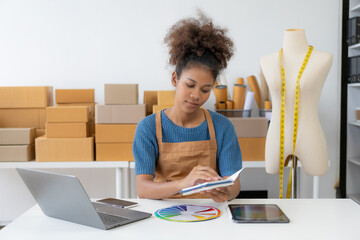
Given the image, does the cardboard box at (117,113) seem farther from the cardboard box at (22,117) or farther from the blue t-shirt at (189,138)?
the blue t-shirt at (189,138)

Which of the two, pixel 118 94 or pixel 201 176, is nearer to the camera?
pixel 201 176

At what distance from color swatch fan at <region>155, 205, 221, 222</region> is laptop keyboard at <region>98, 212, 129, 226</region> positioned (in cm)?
13

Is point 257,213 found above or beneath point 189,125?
beneath

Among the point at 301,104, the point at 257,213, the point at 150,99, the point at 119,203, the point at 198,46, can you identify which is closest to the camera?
the point at 257,213

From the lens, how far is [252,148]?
2.77 m

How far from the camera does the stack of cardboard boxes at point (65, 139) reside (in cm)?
274

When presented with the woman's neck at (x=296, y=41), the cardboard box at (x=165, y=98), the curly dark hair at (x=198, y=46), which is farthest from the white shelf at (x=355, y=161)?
the curly dark hair at (x=198, y=46)

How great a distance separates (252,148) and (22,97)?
64.8 inches

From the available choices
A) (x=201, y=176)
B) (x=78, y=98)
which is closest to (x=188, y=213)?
(x=201, y=176)

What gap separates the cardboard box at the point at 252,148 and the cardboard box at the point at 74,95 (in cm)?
113

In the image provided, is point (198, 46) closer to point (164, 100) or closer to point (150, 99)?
point (164, 100)

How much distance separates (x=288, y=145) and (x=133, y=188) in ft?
4.93

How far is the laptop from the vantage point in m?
1.14

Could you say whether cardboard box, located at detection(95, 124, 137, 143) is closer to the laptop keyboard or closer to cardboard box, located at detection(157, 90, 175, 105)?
cardboard box, located at detection(157, 90, 175, 105)
